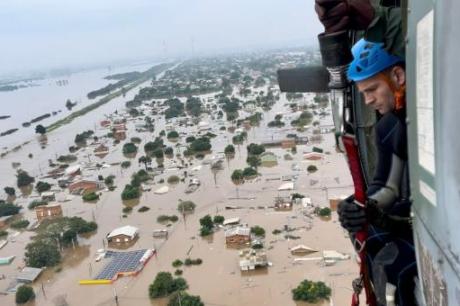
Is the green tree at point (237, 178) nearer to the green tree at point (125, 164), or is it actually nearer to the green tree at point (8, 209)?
the green tree at point (125, 164)

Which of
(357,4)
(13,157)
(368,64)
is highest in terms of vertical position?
(357,4)

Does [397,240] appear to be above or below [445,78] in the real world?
below

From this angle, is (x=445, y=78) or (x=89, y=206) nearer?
(x=445, y=78)

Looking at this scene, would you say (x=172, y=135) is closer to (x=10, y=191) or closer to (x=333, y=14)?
(x=10, y=191)

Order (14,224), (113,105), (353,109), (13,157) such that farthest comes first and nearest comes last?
(113,105) < (13,157) < (14,224) < (353,109)

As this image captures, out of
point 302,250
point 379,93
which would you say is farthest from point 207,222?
point 379,93

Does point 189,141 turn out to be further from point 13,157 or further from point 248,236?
point 248,236

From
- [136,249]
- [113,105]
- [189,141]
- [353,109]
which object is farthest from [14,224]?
[113,105]

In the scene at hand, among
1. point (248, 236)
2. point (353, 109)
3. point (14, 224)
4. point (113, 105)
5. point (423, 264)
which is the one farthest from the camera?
point (113, 105)
